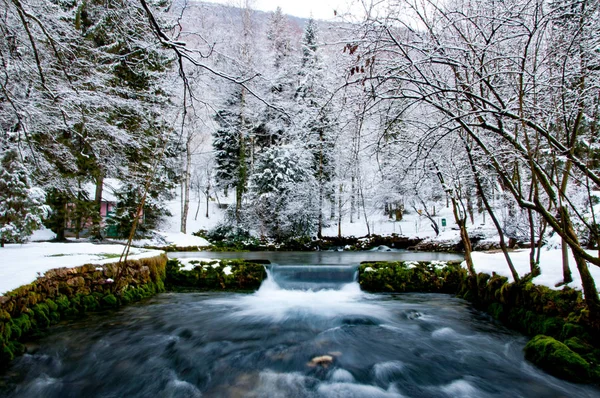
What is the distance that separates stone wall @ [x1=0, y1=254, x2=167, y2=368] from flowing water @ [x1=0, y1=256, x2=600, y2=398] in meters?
0.25

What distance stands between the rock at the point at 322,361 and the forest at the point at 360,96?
234 cm

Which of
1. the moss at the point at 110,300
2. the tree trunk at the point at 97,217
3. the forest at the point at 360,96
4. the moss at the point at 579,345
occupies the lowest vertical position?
the moss at the point at 110,300

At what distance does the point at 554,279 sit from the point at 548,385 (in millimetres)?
1757

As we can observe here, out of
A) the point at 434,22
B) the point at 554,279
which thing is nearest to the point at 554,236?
the point at 554,279

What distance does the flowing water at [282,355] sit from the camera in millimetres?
3584

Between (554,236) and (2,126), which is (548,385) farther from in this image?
(2,126)

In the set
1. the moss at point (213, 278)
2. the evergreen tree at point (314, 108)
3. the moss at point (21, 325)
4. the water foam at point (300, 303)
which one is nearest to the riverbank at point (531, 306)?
the water foam at point (300, 303)

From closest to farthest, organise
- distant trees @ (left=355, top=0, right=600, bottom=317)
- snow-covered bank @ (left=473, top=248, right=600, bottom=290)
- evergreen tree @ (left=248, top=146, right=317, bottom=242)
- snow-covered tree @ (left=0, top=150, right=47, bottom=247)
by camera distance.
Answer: distant trees @ (left=355, top=0, right=600, bottom=317)
snow-covered bank @ (left=473, top=248, right=600, bottom=290)
snow-covered tree @ (left=0, top=150, right=47, bottom=247)
evergreen tree @ (left=248, top=146, right=317, bottom=242)

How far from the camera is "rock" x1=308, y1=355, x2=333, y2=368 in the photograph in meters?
4.15

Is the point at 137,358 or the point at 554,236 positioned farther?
the point at 554,236

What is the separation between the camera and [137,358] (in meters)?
4.37

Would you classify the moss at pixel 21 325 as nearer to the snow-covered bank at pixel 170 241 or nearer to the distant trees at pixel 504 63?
the distant trees at pixel 504 63

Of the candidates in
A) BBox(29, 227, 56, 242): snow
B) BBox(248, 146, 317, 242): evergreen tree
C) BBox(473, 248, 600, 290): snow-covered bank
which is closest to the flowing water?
BBox(473, 248, 600, 290): snow-covered bank

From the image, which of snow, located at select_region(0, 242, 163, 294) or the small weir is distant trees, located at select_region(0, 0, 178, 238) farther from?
the small weir
